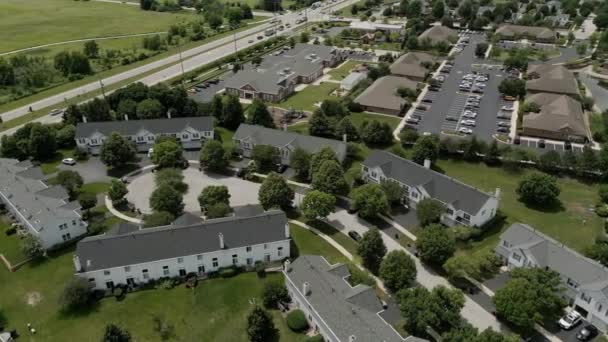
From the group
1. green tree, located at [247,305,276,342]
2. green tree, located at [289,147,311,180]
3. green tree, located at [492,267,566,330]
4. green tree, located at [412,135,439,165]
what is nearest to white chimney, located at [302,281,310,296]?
green tree, located at [247,305,276,342]

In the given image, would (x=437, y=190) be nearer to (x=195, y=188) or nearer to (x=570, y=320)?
(x=570, y=320)

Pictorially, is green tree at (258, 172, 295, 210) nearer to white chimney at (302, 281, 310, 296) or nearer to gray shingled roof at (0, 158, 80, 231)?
white chimney at (302, 281, 310, 296)

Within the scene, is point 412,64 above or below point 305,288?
above

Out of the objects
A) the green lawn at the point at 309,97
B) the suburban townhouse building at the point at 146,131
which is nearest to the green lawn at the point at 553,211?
the green lawn at the point at 309,97

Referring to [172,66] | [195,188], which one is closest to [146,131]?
[195,188]

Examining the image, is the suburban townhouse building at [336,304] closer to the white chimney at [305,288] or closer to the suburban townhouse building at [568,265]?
the white chimney at [305,288]

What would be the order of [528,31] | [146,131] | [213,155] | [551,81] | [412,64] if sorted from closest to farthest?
[213,155] → [146,131] → [551,81] → [412,64] → [528,31]
